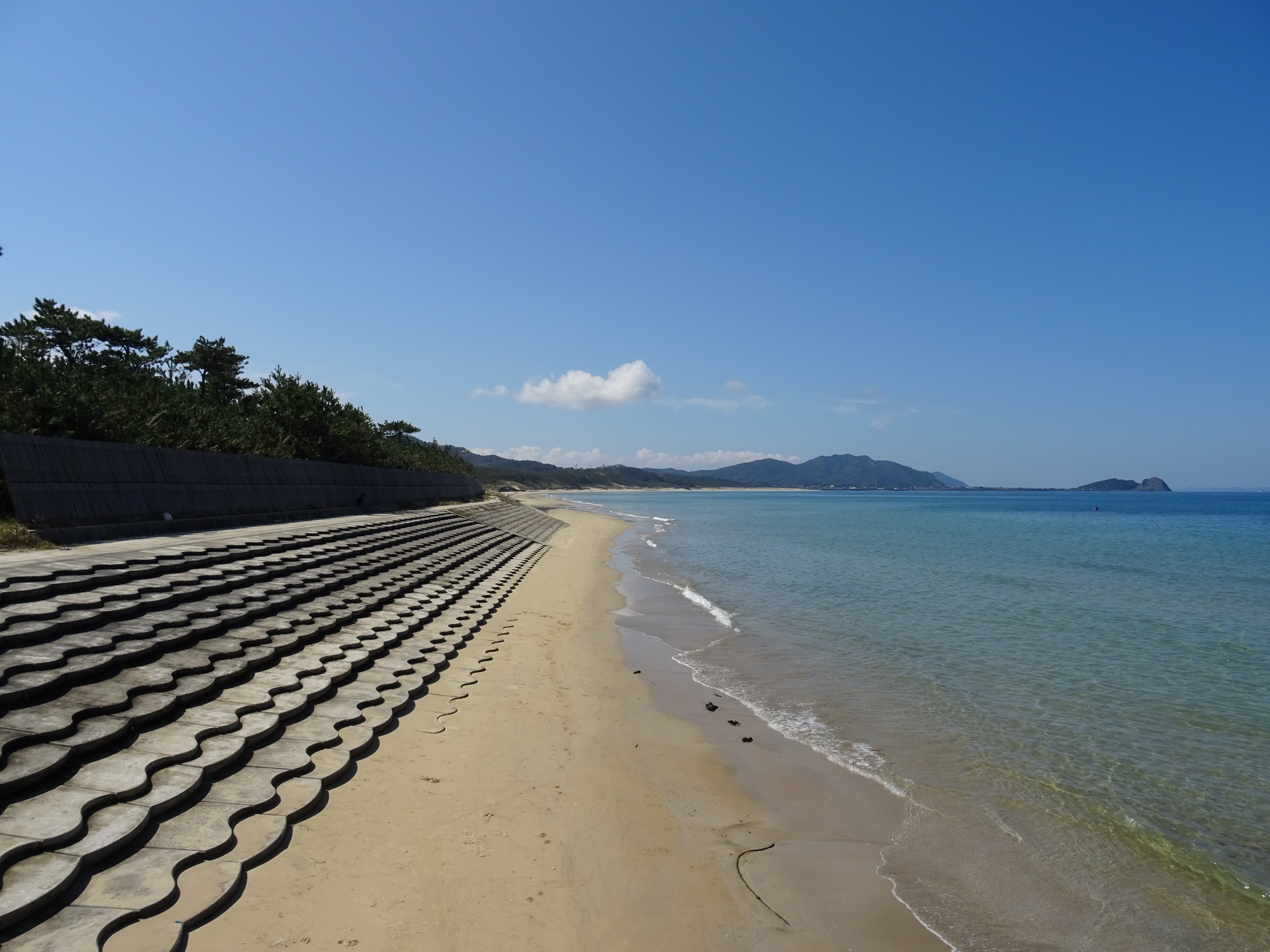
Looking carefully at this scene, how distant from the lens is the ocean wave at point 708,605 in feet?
59.3

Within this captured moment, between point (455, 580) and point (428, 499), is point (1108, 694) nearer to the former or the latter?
point (455, 580)

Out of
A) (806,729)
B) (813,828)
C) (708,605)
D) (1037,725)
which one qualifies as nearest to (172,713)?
(813,828)

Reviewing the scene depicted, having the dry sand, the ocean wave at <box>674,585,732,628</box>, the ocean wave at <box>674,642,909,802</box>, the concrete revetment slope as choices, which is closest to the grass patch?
the concrete revetment slope

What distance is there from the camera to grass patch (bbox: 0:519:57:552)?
10.9 metres

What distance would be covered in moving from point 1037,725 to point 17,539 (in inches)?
614

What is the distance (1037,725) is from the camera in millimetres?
10094

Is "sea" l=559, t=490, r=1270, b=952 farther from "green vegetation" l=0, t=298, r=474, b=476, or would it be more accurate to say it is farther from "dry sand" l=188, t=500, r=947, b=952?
"green vegetation" l=0, t=298, r=474, b=476

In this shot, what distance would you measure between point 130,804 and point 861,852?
5.89 metres

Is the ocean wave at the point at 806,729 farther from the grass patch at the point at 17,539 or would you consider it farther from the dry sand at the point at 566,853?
the grass patch at the point at 17,539

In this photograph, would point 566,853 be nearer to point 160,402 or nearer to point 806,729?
point 806,729

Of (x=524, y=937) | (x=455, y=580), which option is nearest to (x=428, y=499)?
(x=455, y=580)

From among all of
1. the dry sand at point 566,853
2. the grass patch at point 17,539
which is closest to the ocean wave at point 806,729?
the dry sand at point 566,853

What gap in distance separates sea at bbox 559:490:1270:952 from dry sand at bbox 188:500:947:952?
737mm

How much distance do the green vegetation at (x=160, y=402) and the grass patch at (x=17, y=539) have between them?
388 cm
